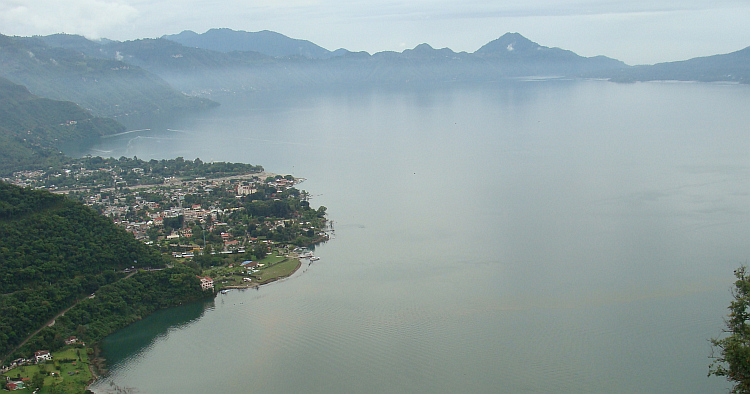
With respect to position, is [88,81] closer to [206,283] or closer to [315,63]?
[206,283]

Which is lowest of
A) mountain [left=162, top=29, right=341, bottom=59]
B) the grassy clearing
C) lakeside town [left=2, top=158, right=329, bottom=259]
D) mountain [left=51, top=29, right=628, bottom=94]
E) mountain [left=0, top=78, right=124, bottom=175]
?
the grassy clearing

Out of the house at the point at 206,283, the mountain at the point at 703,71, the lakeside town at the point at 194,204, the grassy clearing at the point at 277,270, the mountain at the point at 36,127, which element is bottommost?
the grassy clearing at the point at 277,270

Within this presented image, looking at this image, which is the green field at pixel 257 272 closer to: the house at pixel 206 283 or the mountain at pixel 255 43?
the house at pixel 206 283

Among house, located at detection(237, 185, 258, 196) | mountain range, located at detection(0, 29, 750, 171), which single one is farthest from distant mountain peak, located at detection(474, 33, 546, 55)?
house, located at detection(237, 185, 258, 196)

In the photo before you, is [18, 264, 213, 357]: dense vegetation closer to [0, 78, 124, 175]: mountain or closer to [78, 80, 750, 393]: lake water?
[78, 80, 750, 393]: lake water

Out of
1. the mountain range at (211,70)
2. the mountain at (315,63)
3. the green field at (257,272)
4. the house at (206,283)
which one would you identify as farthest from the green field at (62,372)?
the mountain at (315,63)

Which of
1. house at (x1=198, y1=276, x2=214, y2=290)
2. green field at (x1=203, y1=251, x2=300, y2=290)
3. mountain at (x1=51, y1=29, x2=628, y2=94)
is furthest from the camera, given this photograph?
mountain at (x1=51, y1=29, x2=628, y2=94)
